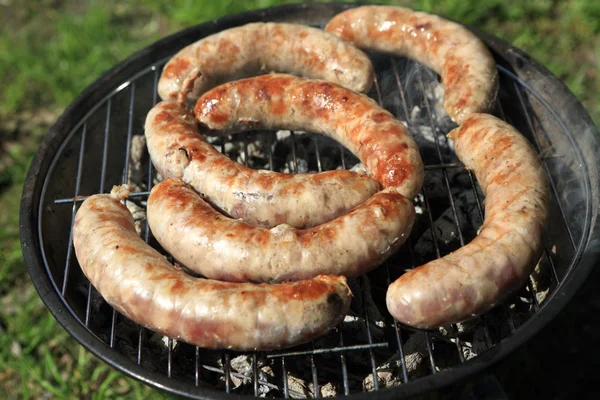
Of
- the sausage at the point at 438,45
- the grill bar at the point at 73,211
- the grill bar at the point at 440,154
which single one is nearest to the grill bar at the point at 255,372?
the grill bar at the point at 73,211

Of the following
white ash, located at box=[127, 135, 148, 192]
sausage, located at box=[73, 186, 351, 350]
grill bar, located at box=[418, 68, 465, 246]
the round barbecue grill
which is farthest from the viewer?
white ash, located at box=[127, 135, 148, 192]

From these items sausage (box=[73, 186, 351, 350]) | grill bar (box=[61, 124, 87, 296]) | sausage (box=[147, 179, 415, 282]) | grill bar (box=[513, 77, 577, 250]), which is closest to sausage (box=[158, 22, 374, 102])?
grill bar (box=[61, 124, 87, 296])

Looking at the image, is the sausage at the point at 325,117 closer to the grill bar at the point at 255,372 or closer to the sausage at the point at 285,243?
the sausage at the point at 285,243

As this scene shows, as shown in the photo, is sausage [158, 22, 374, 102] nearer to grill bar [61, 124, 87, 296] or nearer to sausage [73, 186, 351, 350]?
grill bar [61, 124, 87, 296]

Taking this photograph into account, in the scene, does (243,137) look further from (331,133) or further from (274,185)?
(274,185)

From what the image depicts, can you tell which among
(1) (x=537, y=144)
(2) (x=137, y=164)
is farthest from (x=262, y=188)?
(1) (x=537, y=144)

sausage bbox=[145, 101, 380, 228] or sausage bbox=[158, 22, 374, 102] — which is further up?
sausage bbox=[158, 22, 374, 102]
